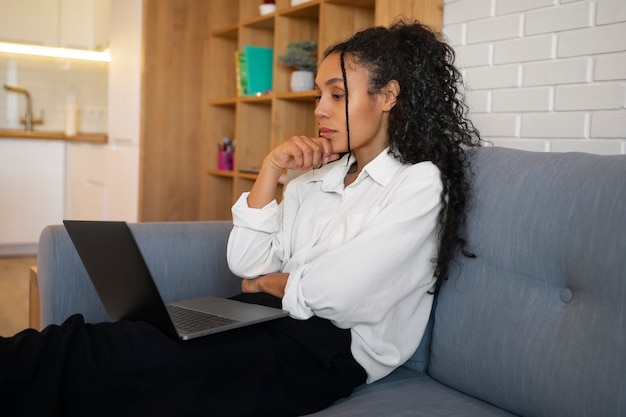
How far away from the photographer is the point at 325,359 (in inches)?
51.6

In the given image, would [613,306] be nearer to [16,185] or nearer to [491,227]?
[491,227]

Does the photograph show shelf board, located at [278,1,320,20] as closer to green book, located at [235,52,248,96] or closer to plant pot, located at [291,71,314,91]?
plant pot, located at [291,71,314,91]

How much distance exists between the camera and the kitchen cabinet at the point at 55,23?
499 cm

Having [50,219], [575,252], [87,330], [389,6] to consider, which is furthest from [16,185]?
[575,252]

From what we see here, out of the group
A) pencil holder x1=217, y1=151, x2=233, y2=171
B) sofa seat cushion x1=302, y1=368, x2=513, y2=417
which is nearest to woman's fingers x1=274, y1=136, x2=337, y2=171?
sofa seat cushion x1=302, y1=368, x2=513, y2=417

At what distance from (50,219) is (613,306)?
460cm

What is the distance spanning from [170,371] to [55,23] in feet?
15.2

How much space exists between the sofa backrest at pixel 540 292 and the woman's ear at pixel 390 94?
253 millimetres

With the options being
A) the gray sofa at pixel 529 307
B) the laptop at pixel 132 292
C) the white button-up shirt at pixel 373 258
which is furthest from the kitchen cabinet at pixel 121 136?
the gray sofa at pixel 529 307

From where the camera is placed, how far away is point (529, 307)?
4.06 feet

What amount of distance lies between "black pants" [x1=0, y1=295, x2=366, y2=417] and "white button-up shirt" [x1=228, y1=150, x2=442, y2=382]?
2.8 inches

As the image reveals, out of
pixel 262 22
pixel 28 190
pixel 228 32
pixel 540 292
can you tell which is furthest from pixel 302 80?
pixel 28 190

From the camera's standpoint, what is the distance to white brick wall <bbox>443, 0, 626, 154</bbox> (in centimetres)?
170

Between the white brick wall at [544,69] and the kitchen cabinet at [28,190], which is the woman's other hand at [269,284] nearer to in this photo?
the white brick wall at [544,69]
